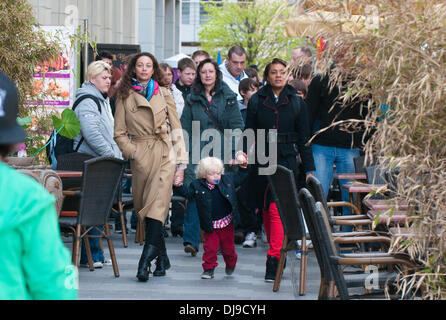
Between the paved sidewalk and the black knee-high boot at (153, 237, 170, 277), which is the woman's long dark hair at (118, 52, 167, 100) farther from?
the paved sidewalk

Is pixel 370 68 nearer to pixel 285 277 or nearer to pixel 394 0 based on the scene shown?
pixel 394 0

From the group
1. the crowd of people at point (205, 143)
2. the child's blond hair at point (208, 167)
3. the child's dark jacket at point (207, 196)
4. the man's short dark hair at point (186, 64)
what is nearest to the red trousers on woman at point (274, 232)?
the crowd of people at point (205, 143)

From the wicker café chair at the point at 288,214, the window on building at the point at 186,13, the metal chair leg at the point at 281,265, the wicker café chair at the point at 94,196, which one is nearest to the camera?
the wicker café chair at the point at 288,214

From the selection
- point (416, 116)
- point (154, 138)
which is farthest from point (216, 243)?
point (416, 116)

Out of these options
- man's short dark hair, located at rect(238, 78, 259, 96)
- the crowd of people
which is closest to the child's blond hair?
the crowd of people

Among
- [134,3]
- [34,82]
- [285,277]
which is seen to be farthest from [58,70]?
[134,3]

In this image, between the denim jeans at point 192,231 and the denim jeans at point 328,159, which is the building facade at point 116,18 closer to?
the denim jeans at point 192,231

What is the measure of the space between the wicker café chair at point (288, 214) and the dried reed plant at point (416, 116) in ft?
9.88

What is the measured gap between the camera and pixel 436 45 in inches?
144

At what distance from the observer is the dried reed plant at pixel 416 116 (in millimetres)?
3605

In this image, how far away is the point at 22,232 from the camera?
2043mm

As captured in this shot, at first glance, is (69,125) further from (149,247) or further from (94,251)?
(149,247)

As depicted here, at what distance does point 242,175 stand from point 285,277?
8.70 feet
